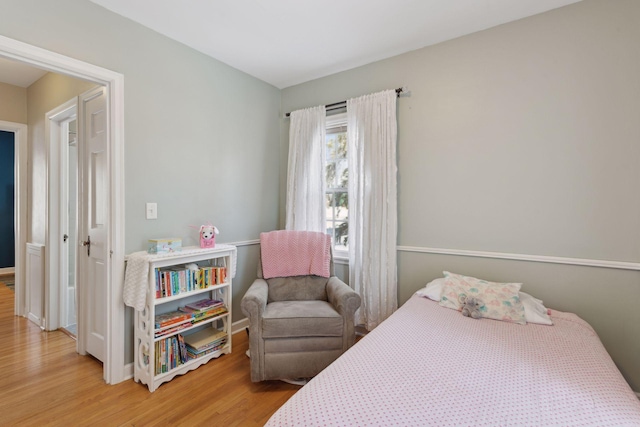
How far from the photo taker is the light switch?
85.8 inches

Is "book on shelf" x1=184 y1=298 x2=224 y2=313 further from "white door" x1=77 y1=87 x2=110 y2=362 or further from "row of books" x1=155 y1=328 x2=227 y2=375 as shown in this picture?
"white door" x1=77 y1=87 x2=110 y2=362

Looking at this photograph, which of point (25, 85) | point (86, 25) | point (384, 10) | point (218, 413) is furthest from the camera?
point (25, 85)

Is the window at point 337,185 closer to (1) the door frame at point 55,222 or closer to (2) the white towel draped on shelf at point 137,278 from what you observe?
(2) the white towel draped on shelf at point 137,278

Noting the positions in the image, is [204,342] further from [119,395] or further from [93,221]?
[93,221]

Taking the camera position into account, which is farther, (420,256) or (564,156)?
(420,256)

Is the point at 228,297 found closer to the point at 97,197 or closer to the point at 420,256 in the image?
the point at 97,197

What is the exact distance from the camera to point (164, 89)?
89.4 inches

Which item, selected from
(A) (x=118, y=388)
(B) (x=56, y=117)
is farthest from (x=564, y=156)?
(B) (x=56, y=117)

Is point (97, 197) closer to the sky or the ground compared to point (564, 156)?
closer to the ground

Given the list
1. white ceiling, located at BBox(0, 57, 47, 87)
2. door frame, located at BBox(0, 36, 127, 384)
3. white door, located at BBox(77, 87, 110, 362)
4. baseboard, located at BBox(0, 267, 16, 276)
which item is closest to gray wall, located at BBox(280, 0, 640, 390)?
door frame, located at BBox(0, 36, 127, 384)

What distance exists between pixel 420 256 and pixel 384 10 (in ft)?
6.10

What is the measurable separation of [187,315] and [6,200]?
5.67 metres

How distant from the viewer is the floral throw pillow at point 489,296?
5.80 feet

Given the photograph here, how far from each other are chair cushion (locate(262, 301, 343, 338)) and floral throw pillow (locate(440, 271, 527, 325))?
0.75 metres
